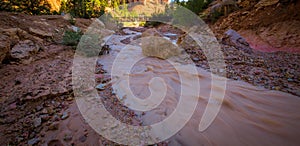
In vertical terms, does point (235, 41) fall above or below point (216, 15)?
below

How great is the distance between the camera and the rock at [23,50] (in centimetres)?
290

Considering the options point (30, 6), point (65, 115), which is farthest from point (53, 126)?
point (30, 6)

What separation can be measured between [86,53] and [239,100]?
3813mm

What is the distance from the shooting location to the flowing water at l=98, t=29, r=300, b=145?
4.48 ft

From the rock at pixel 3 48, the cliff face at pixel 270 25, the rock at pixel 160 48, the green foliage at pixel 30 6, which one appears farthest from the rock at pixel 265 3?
the green foliage at pixel 30 6

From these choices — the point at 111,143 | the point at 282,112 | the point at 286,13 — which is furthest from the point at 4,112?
the point at 286,13

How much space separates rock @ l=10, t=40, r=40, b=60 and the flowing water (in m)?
2.30

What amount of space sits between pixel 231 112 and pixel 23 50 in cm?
437

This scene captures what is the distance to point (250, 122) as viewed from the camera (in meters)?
1.55

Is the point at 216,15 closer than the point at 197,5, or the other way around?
the point at 216,15

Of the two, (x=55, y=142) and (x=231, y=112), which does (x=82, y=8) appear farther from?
(x=231, y=112)

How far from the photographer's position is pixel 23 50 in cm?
311

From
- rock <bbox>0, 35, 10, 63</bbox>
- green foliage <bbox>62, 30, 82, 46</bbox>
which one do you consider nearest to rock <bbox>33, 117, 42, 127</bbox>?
rock <bbox>0, 35, 10, 63</bbox>

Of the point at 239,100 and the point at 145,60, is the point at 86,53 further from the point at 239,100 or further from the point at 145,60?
the point at 239,100
